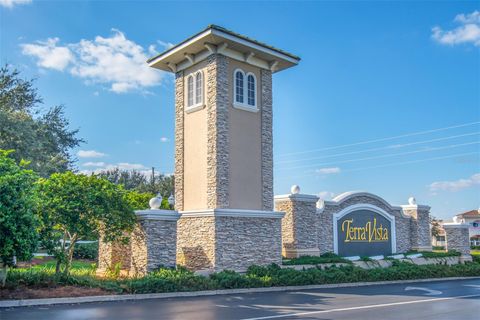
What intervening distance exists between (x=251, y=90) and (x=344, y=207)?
777 centimetres

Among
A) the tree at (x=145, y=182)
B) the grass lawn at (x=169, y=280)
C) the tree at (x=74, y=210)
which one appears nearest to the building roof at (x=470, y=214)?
the tree at (x=145, y=182)

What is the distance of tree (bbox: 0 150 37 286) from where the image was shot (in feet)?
41.3

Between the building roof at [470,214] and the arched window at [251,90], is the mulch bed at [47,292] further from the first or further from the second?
the building roof at [470,214]

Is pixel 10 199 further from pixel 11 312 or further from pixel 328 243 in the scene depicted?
pixel 328 243

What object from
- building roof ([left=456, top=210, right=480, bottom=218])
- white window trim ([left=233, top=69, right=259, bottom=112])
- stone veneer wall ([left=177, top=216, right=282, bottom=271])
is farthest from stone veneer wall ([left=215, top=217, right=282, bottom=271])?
building roof ([left=456, top=210, right=480, bottom=218])

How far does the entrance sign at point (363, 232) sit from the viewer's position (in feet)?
76.6

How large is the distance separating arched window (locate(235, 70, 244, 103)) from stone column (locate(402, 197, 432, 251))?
13188 millimetres

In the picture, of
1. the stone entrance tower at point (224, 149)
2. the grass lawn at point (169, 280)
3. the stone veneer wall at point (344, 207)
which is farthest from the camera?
the stone veneer wall at point (344, 207)

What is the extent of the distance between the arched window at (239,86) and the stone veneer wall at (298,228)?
5.07 m

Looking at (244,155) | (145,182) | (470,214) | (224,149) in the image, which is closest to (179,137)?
(224,149)

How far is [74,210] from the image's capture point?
1490 centimetres

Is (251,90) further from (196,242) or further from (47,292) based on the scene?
(47,292)

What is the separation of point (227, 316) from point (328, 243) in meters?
12.3

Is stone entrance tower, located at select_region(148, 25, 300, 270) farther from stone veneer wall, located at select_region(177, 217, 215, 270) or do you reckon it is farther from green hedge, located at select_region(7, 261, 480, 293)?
green hedge, located at select_region(7, 261, 480, 293)
